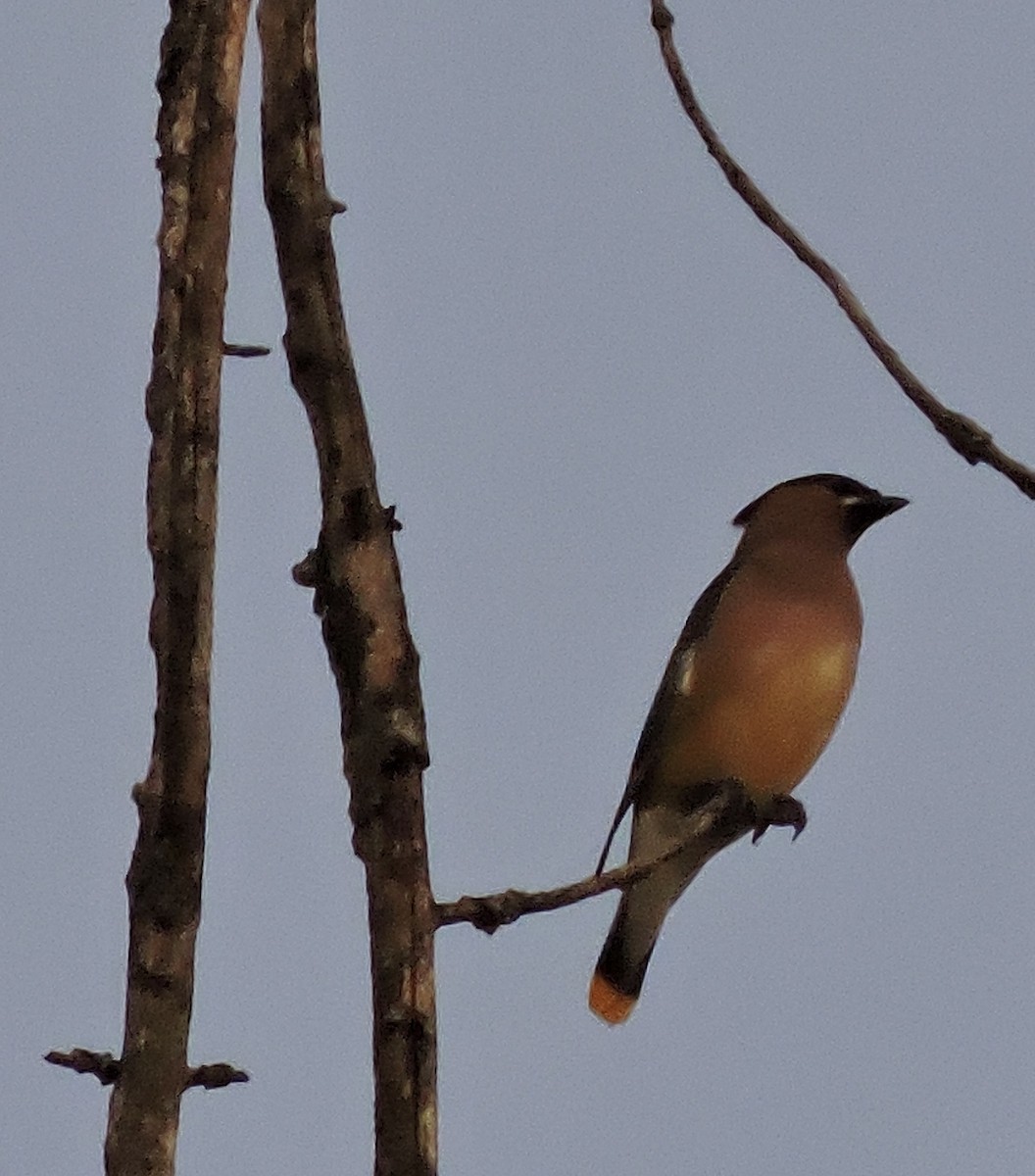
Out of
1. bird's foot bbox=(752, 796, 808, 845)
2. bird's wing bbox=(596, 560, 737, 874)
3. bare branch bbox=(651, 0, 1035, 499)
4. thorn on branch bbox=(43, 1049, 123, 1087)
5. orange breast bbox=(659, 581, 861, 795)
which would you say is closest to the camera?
bare branch bbox=(651, 0, 1035, 499)

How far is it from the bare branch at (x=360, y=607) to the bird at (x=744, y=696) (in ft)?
8.49

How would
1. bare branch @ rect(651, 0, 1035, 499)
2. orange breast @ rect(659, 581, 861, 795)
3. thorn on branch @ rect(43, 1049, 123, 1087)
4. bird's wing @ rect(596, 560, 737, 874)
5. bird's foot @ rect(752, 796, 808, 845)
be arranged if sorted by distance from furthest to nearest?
1. bird's wing @ rect(596, 560, 737, 874)
2. orange breast @ rect(659, 581, 861, 795)
3. bird's foot @ rect(752, 796, 808, 845)
4. thorn on branch @ rect(43, 1049, 123, 1087)
5. bare branch @ rect(651, 0, 1035, 499)

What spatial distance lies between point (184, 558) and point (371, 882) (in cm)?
45

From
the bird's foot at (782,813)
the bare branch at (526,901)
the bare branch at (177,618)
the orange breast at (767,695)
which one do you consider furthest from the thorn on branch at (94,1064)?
the orange breast at (767,695)

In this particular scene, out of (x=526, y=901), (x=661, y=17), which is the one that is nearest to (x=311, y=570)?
(x=526, y=901)

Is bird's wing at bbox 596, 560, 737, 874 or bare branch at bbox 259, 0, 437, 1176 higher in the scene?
bird's wing at bbox 596, 560, 737, 874

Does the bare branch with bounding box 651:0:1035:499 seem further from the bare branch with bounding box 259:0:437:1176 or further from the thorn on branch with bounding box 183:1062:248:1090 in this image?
the thorn on branch with bounding box 183:1062:248:1090

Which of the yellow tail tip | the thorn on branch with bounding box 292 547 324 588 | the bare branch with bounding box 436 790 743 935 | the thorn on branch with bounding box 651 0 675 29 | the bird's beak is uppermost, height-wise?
the bird's beak

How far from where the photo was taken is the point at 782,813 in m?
4.95

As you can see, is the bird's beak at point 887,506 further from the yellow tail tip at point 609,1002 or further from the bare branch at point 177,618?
the bare branch at point 177,618

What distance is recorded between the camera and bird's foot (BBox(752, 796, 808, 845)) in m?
4.77

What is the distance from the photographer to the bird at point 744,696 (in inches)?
218

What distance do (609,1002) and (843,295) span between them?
12.8 feet

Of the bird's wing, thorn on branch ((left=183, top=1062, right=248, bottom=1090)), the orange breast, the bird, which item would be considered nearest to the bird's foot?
the bird
